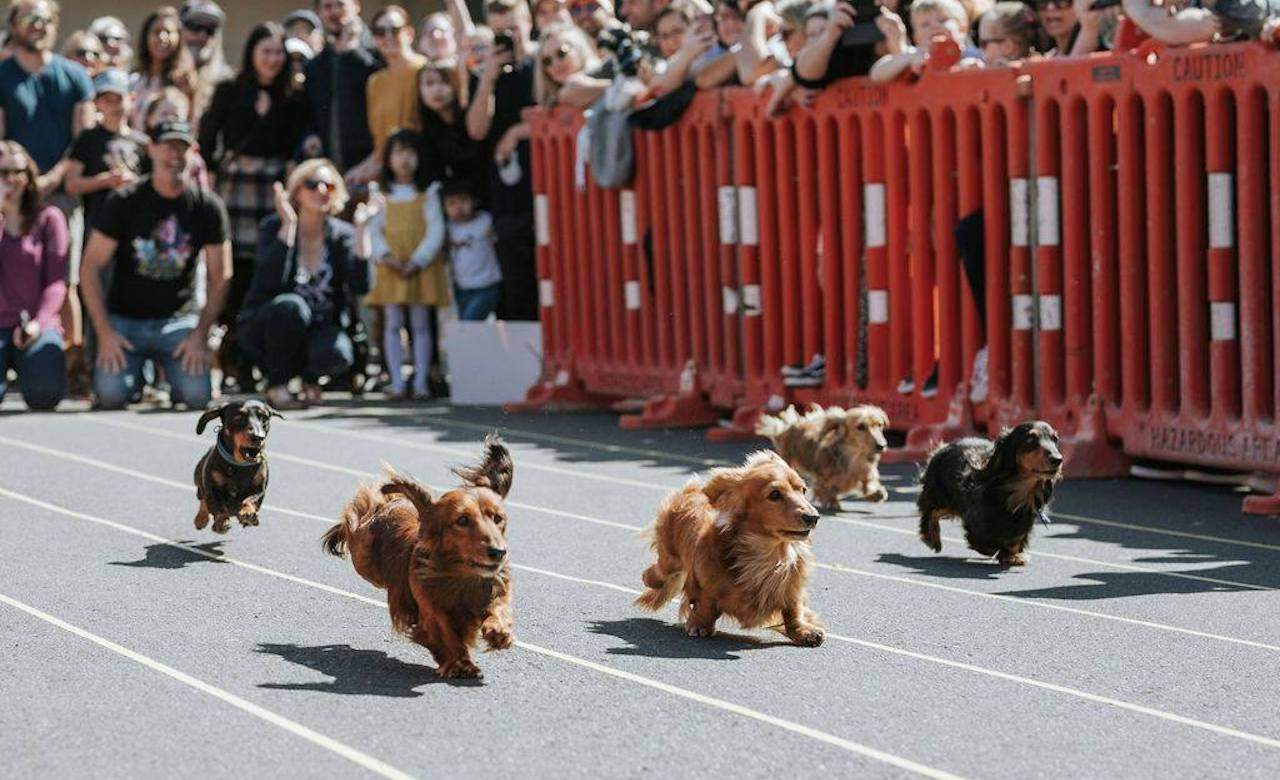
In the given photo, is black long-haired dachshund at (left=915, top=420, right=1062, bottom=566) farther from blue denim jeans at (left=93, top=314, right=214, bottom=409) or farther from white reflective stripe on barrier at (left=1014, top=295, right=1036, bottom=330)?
blue denim jeans at (left=93, top=314, right=214, bottom=409)

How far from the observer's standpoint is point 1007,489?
941 cm

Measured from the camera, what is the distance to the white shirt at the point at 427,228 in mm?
17094

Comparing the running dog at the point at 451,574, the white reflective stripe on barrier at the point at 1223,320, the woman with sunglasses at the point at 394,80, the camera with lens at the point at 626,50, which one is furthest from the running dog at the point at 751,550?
the woman with sunglasses at the point at 394,80

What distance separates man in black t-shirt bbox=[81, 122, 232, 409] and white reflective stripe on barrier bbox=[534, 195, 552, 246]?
6.80 ft

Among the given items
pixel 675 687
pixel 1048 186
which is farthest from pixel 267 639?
pixel 1048 186

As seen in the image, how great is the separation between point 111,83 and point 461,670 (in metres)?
11.1

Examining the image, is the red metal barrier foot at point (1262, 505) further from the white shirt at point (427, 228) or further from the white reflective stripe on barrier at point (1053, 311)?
the white shirt at point (427, 228)

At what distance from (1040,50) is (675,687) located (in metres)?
7.13

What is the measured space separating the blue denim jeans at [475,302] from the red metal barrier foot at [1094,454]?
20.5ft

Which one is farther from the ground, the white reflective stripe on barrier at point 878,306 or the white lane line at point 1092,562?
the white reflective stripe on barrier at point 878,306

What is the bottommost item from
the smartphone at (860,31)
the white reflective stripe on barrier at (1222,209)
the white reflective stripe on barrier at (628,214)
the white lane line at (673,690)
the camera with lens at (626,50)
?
the white lane line at (673,690)

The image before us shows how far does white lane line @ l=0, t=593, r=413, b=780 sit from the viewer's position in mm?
6254

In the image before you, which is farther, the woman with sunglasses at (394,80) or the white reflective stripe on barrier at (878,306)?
the woman with sunglasses at (394,80)

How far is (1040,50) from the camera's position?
44.3 feet
